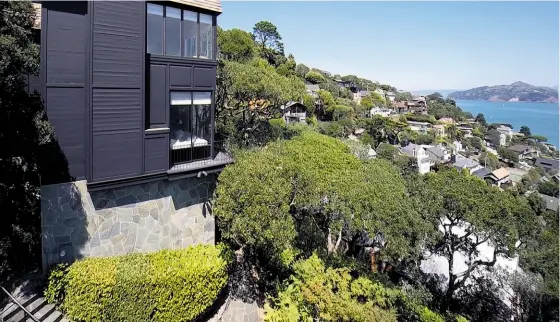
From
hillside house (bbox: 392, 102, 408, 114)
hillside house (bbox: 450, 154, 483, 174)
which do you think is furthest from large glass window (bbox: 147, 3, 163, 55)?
hillside house (bbox: 392, 102, 408, 114)

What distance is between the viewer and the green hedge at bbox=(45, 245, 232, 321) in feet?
26.8

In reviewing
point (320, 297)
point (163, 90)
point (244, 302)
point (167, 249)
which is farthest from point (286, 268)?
point (163, 90)

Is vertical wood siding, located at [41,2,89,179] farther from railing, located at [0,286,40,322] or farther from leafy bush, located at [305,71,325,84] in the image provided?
leafy bush, located at [305,71,325,84]

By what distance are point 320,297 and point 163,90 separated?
7.25m

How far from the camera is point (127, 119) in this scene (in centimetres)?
893

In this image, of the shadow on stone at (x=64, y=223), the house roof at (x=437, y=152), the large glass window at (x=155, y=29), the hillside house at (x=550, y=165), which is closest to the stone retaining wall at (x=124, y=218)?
the shadow on stone at (x=64, y=223)

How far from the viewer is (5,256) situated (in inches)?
305

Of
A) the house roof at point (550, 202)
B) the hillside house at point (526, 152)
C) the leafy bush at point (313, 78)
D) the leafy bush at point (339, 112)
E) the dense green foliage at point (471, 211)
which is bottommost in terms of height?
the dense green foliage at point (471, 211)

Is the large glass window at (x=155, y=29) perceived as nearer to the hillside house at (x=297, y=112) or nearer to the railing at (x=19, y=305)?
the railing at (x=19, y=305)

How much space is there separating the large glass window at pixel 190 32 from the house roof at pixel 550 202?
36.8 ft

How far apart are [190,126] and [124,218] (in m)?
3.30

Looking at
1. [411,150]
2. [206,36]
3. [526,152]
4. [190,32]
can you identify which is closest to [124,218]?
[190,32]

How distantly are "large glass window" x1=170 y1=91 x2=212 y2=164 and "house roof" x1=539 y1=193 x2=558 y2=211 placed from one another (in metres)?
10.2

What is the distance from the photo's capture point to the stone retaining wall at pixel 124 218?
860 centimetres
